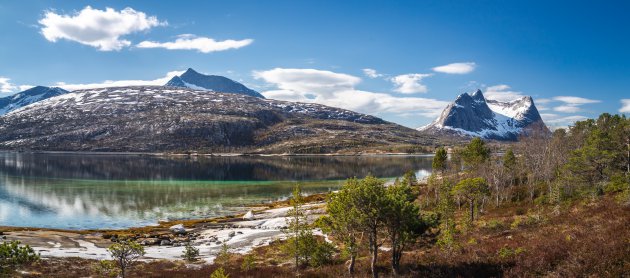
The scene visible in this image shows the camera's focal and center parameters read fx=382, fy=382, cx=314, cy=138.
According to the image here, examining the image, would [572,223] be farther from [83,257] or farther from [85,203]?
[85,203]

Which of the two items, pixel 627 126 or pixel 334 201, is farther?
pixel 627 126

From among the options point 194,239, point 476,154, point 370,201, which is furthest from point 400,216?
point 476,154

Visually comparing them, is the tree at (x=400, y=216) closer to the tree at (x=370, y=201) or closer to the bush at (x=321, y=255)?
the tree at (x=370, y=201)

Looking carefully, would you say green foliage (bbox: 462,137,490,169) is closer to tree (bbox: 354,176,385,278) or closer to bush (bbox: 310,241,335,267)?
bush (bbox: 310,241,335,267)

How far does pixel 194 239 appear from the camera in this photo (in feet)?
200

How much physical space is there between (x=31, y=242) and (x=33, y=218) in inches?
1329

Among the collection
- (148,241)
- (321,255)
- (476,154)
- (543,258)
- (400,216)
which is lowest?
(148,241)

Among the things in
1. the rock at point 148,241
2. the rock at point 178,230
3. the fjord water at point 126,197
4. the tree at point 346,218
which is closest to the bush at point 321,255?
the tree at point 346,218

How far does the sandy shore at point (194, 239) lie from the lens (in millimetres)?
48312

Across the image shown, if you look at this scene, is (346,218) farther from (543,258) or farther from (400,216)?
(543,258)

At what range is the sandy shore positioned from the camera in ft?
159

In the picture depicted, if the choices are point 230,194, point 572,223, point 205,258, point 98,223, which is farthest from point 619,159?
point 230,194

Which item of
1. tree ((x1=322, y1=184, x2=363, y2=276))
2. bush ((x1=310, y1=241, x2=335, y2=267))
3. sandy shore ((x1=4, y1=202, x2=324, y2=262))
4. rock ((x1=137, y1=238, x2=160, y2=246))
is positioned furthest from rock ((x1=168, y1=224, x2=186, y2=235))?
tree ((x1=322, y1=184, x2=363, y2=276))

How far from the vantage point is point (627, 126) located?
44.6 metres
